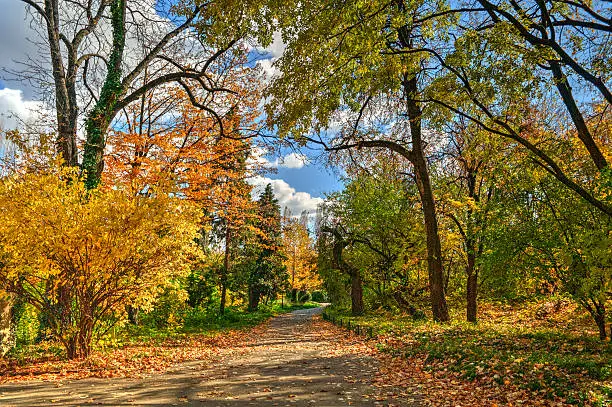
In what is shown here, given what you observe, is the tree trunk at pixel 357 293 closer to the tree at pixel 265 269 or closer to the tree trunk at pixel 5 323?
the tree at pixel 265 269

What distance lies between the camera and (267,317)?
2533 centimetres

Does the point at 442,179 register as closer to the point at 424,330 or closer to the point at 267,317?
the point at 424,330

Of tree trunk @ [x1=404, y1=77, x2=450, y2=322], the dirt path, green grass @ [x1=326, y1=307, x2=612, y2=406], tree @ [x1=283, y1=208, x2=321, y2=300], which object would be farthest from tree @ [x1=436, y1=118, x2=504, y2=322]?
tree @ [x1=283, y1=208, x2=321, y2=300]

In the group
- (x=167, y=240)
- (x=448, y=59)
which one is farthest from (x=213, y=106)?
(x=448, y=59)

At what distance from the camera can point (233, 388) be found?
5.99 m

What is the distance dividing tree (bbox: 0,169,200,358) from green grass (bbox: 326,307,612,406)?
578 cm

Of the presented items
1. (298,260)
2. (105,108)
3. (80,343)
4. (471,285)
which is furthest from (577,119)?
(298,260)

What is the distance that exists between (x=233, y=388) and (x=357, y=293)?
13.7 m

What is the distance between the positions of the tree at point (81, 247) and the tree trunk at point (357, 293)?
11698 millimetres

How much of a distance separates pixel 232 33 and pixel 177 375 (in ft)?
23.9

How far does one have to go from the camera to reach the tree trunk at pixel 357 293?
18.8 metres

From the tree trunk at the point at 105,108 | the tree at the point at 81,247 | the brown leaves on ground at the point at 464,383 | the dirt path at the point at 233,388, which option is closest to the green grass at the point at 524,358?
the brown leaves on ground at the point at 464,383

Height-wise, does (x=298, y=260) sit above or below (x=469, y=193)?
below

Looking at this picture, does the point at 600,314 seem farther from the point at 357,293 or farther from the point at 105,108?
the point at 105,108
